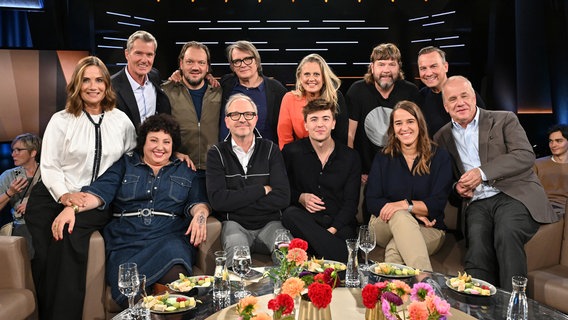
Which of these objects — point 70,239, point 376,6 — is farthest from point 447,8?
point 70,239

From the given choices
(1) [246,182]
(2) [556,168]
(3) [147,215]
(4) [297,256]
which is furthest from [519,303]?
(2) [556,168]

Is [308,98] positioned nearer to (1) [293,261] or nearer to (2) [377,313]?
(1) [293,261]

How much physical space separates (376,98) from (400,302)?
2.60m

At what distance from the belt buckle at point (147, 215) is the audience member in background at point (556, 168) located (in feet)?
10.6

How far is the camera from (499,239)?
3.24 meters

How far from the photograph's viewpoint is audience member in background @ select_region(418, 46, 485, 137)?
4023 millimetres

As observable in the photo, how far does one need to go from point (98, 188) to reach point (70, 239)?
34 cm

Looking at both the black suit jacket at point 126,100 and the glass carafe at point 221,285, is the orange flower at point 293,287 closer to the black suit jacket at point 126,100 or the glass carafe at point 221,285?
the glass carafe at point 221,285

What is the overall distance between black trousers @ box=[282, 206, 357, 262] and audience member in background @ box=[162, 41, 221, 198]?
0.92 metres

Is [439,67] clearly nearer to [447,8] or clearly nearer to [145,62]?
[145,62]

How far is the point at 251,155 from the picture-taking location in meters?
3.57

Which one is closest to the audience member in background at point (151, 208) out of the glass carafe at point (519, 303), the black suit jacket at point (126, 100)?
the black suit jacket at point (126, 100)

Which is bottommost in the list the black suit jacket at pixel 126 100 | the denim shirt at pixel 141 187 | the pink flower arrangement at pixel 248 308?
the pink flower arrangement at pixel 248 308

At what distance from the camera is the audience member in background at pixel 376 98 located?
159 inches
